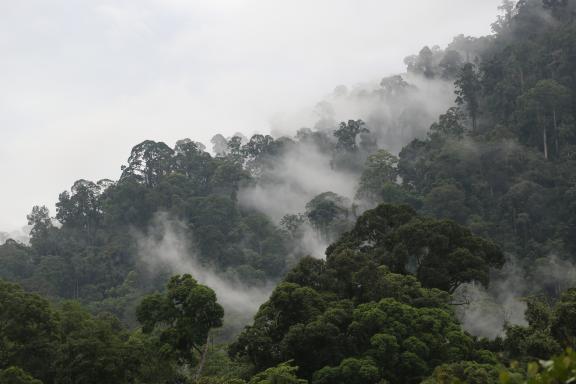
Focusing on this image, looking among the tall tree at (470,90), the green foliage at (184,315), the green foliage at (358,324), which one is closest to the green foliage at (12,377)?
the green foliage at (184,315)

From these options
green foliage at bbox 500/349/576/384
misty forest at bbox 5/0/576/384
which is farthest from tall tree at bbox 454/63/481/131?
green foliage at bbox 500/349/576/384

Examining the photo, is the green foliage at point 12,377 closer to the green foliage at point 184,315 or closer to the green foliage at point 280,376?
the green foliage at point 184,315

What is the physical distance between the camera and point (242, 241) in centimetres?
6131

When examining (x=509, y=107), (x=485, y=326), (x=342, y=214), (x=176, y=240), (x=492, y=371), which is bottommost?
(x=492, y=371)

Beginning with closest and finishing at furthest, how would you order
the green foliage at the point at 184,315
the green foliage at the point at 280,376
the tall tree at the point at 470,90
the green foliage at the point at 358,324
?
the green foliage at the point at 280,376 < the green foliage at the point at 358,324 < the green foliage at the point at 184,315 < the tall tree at the point at 470,90

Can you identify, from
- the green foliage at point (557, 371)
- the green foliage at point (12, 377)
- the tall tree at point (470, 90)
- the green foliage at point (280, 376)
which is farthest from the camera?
the tall tree at point (470, 90)

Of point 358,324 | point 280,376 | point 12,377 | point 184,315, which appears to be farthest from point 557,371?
point 184,315

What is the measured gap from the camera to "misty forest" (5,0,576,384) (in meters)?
22.5

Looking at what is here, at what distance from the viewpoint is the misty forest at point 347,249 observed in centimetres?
2247

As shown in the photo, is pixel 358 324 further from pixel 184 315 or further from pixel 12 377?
pixel 12 377

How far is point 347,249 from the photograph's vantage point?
2852 centimetres

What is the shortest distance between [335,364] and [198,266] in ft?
113

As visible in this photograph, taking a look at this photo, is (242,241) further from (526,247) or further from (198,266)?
(526,247)

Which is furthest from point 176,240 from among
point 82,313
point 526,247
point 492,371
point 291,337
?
point 492,371
